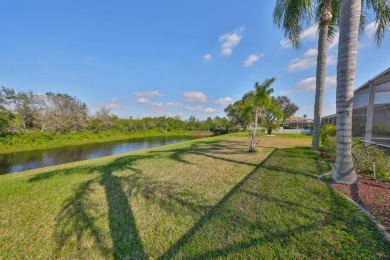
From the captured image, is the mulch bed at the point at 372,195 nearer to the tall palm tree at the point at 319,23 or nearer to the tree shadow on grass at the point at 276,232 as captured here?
the tree shadow on grass at the point at 276,232

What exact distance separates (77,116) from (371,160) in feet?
148

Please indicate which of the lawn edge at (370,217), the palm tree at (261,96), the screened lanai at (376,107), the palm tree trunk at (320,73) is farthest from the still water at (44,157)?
the screened lanai at (376,107)

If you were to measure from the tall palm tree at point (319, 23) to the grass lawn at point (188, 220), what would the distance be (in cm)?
469

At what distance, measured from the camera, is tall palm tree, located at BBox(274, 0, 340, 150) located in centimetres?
801

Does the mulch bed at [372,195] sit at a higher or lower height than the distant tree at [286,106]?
lower

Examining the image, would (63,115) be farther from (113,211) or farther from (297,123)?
(297,123)

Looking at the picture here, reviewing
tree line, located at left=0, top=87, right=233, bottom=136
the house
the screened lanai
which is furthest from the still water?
the house

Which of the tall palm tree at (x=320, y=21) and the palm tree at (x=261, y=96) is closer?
the tall palm tree at (x=320, y=21)

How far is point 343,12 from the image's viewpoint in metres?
4.43

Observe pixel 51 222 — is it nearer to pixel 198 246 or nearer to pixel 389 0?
pixel 198 246

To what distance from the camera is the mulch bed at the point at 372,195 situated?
9.05ft

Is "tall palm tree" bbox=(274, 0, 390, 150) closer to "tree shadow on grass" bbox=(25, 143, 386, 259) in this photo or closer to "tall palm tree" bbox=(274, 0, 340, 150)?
"tall palm tree" bbox=(274, 0, 340, 150)

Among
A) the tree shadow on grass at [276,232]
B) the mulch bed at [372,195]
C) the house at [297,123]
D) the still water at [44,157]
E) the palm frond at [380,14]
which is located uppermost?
the palm frond at [380,14]

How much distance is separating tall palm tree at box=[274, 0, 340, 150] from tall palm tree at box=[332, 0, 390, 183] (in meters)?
4.40
